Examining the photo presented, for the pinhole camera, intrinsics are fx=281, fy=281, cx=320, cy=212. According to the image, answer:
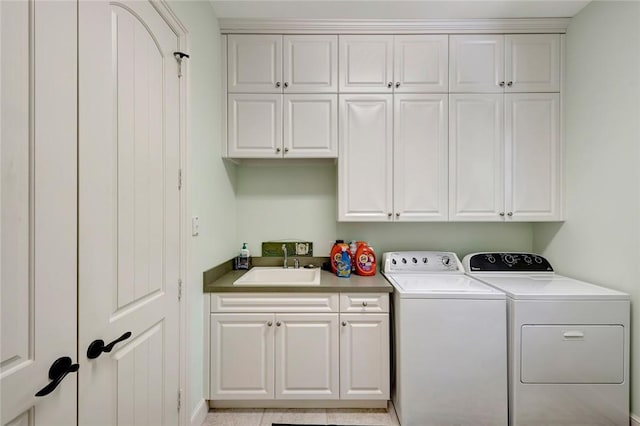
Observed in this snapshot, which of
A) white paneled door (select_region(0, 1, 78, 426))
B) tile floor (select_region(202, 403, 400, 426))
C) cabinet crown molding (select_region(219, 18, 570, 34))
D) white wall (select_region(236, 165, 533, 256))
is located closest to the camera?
white paneled door (select_region(0, 1, 78, 426))

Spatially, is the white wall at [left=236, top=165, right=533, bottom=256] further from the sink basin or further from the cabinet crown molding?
the cabinet crown molding

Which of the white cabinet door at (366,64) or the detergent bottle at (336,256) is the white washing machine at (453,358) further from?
the white cabinet door at (366,64)

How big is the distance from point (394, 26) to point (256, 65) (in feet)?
3.51

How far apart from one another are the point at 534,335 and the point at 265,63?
2.52 metres

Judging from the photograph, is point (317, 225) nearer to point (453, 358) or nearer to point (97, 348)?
point (453, 358)

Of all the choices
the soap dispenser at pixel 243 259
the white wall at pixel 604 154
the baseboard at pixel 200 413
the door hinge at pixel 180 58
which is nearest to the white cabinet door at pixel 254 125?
the door hinge at pixel 180 58

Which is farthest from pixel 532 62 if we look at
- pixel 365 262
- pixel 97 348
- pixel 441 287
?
pixel 97 348

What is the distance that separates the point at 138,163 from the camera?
1.15 meters

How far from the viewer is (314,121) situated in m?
2.12

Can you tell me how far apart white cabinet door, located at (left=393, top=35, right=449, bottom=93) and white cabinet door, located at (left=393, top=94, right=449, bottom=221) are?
8 cm

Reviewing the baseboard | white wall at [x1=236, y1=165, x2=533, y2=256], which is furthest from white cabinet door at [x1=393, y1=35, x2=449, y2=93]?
the baseboard

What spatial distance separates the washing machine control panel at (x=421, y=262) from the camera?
2252 millimetres

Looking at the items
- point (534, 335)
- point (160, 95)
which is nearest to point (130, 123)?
point (160, 95)

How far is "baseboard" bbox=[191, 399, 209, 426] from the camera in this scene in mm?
1681
